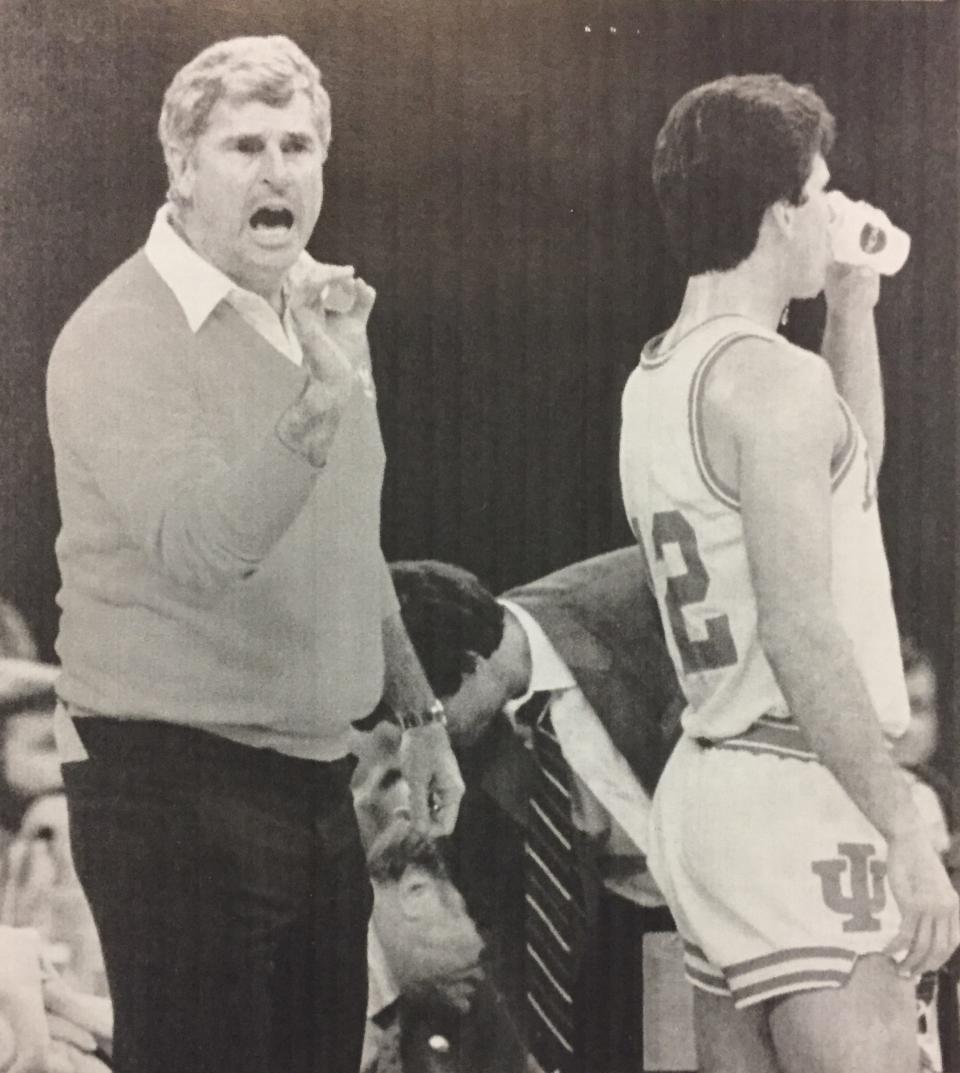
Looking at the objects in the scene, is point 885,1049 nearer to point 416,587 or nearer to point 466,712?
point 466,712

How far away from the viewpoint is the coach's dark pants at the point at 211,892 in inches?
53.5

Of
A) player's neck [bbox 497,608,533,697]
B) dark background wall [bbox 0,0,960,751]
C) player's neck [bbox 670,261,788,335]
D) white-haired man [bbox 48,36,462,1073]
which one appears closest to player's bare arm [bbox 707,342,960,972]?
player's neck [bbox 670,261,788,335]

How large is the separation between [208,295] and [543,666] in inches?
23.4

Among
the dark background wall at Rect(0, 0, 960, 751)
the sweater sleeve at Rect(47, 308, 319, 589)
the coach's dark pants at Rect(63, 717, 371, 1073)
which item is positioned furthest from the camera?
the dark background wall at Rect(0, 0, 960, 751)

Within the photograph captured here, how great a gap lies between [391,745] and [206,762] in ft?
0.74

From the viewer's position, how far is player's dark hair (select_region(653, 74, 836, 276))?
4.57 ft

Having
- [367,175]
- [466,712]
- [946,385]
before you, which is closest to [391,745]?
[466,712]

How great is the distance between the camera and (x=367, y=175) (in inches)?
58.6

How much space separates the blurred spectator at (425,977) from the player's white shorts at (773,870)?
0.26 meters

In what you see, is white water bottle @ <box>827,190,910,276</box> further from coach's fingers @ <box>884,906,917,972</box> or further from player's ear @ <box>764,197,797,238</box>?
coach's fingers @ <box>884,906,917,972</box>

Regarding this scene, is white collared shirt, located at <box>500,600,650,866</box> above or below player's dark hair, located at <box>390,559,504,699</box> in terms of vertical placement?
below

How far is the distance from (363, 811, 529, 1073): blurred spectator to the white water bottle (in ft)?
2.84

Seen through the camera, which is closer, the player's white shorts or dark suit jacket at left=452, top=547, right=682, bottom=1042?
the player's white shorts

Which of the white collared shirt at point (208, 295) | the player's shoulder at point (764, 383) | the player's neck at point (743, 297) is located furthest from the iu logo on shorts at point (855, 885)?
the white collared shirt at point (208, 295)
